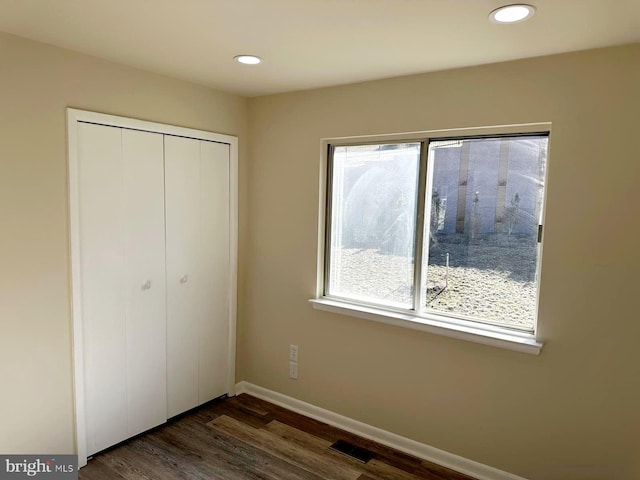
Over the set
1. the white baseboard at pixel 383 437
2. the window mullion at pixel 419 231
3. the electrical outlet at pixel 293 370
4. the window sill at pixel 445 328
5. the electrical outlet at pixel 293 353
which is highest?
the window mullion at pixel 419 231

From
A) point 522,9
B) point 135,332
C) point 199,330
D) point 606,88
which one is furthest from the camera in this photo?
point 199,330

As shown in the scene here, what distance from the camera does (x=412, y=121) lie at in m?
2.66

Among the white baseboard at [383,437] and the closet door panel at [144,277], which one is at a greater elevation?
the closet door panel at [144,277]

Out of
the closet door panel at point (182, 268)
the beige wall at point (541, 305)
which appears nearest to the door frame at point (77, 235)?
the closet door panel at point (182, 268)

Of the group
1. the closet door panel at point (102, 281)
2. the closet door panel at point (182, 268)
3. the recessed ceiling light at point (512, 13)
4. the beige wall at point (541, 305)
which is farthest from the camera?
the closet door panel at point (182, 268)

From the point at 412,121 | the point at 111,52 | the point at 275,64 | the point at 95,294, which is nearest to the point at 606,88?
the point at 412,121

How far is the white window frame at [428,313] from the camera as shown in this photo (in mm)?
2332

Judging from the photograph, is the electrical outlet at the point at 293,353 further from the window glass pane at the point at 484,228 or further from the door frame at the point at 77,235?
the door frame at the point at 77,235

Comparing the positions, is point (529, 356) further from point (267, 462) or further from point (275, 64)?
point (275, 64)

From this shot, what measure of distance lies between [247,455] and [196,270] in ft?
4.28

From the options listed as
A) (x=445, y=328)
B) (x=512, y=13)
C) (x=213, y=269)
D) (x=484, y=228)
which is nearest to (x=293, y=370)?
(x=213, y=269)

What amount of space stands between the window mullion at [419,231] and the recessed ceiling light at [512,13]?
0.96 metres

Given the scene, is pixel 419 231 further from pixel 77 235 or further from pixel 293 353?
pixel 77 235

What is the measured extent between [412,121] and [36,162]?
2140mm
